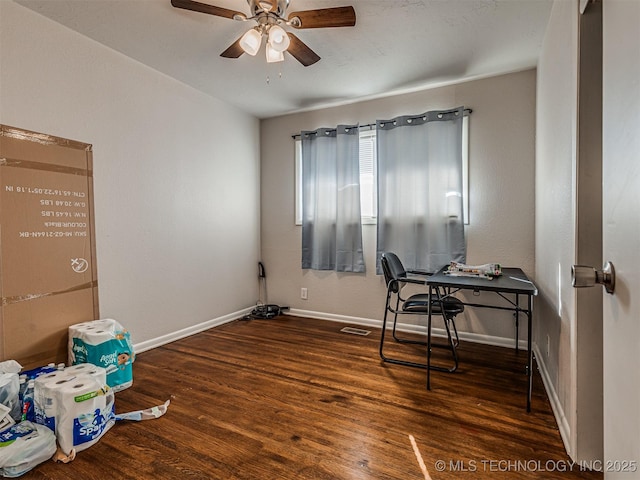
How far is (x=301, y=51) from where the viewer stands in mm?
2320

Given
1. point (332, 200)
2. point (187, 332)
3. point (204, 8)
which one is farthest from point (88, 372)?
point (332, 200)

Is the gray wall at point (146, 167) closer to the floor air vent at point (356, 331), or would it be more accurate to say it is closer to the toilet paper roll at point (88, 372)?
Answer: the toilet paper roll at point (88, 372)

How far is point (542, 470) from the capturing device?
4.92 ft

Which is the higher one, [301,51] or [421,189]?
[301,51]

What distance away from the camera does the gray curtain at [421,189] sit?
3.23m

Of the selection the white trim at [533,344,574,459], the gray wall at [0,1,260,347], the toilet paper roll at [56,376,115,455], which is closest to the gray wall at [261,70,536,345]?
the white trim at [533,344,574,459]

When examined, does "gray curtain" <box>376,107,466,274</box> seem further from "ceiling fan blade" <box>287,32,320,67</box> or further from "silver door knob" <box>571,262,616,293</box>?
"silver door knob" <box>571,262,616,293</box>

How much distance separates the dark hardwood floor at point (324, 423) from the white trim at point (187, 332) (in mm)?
89

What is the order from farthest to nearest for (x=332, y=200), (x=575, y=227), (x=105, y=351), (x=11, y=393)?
(x=332, y=200) → (x=105, y=351) → (x=11, y=393) → (x=575, y=227)

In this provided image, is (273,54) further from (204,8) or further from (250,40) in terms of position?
(204,8)

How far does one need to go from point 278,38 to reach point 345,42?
0.75m

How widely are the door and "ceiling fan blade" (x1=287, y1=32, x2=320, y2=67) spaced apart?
5.89 ft

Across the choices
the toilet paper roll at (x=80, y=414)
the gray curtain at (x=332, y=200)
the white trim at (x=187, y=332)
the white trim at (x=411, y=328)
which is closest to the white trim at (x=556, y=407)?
the white trim at (x=411, y=328)

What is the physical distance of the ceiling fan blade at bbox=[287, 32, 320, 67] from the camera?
2183mm
